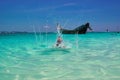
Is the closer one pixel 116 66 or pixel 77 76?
pixel 77 76

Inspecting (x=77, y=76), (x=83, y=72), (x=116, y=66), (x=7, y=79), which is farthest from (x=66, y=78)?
(x=116, y=66)

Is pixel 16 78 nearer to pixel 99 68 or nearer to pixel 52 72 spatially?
pixel 52 72

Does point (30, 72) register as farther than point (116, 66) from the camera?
No

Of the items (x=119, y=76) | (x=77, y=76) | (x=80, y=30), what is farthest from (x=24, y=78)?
(x=80, y=30)

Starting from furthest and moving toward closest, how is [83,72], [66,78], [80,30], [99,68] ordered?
[80,30] → [99,68] → [83,72] → [66,78]

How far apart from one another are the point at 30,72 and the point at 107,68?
10.8 ft

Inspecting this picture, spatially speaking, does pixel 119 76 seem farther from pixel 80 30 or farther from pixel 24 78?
pixel 80 30

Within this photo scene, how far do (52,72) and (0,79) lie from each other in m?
2.15

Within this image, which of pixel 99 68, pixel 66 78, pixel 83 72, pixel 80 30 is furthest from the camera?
pixel 80 30

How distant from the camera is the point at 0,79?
10.2m

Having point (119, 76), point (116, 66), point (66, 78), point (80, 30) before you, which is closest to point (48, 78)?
point (66, 78)

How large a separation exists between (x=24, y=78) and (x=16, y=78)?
303mm

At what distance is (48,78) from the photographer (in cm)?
1019

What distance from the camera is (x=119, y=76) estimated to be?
34.1 ft
